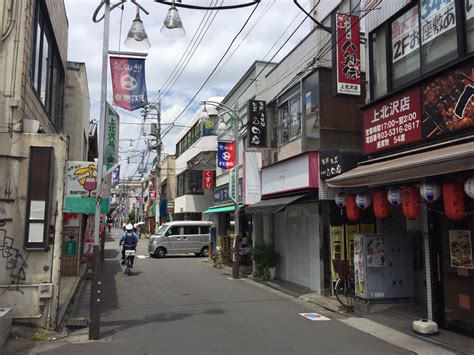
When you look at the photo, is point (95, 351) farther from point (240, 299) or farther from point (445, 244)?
point (445, 244)

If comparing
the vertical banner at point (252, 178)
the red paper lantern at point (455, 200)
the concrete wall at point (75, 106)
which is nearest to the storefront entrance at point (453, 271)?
the red paper lantern at point (455, 200)

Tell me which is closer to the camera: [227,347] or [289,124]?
[227,347]

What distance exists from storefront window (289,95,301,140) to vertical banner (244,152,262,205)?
85.4 inches

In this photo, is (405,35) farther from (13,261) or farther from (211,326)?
(13,261)

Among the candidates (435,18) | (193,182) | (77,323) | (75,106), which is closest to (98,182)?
(77,323)

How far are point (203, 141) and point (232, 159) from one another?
36.8 ft

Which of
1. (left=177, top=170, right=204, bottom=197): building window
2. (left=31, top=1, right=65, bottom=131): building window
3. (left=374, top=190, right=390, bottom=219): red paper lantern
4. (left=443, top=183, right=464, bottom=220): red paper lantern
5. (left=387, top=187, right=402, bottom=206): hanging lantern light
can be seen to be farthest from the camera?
(left=177, top=170, right=204, bottom=197): building window

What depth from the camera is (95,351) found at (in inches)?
298

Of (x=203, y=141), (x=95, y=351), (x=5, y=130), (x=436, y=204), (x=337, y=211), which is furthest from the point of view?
(x=203, y=141)

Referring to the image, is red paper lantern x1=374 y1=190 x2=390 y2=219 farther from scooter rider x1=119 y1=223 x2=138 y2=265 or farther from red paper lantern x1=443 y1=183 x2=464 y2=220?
scooter rider x1=119 y1=223 x2=138 y2=265

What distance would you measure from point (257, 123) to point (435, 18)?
8985mm

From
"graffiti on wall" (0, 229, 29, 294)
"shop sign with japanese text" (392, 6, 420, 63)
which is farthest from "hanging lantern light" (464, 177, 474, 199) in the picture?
"graffiti on wall" (0, 229, 29, 294)

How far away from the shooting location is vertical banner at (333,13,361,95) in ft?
38.5

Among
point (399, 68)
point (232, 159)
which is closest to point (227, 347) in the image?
point (399, 68)
